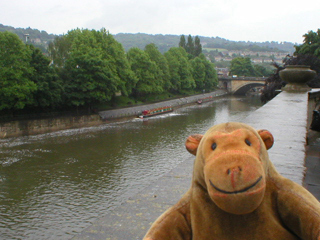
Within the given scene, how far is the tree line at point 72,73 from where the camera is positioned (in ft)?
101

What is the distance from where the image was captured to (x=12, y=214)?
1440cm

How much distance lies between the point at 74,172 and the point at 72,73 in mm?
19944

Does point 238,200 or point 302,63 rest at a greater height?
point 238,200

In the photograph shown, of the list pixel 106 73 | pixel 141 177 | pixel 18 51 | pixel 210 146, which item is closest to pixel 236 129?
pixel 210 146

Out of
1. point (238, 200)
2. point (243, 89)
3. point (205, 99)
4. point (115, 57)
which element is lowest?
point (243, 89)

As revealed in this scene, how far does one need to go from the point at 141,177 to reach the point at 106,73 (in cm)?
2102

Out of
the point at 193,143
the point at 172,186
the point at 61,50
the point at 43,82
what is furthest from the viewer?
the point at 61,50

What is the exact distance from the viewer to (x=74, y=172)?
20016mm

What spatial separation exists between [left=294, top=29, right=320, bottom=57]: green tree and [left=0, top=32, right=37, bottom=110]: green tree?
26.2 m

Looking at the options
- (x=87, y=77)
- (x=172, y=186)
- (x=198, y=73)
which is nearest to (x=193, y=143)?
(x=172, y=186)

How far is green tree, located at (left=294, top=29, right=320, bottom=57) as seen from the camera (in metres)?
34.2

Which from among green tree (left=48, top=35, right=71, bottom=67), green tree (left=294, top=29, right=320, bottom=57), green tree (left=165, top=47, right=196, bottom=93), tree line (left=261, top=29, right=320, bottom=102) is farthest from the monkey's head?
green tree (left=165, top=47, right=196, bottom=93)

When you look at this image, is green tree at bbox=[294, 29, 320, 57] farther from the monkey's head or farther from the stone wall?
the monkey's head

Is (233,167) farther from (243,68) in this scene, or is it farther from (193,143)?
(243,68)
